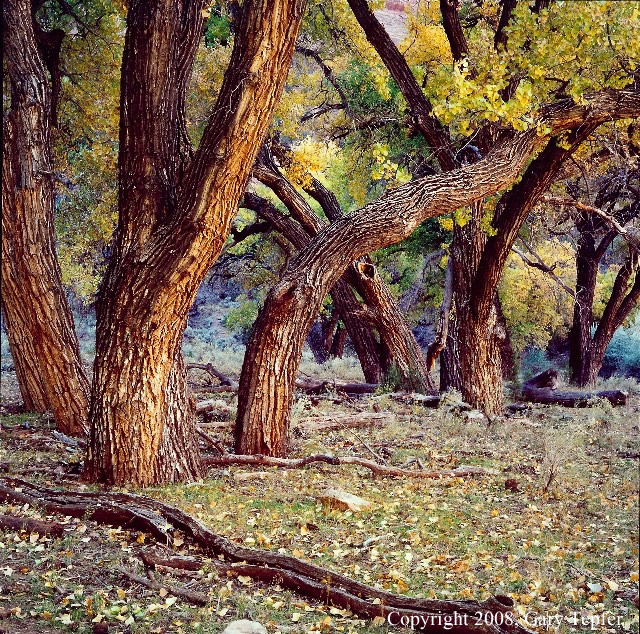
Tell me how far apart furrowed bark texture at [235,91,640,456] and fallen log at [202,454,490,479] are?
0.71 ft

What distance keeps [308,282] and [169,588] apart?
3.31 m

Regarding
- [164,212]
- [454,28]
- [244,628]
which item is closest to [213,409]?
[164,212]

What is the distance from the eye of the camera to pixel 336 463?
21.2ft

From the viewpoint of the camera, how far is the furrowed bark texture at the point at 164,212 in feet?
16.8

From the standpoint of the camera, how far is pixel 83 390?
7.98 m

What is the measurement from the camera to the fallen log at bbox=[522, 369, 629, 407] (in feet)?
37.5

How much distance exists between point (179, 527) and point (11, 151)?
464cm

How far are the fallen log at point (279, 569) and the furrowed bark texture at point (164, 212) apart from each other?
702 millimetres

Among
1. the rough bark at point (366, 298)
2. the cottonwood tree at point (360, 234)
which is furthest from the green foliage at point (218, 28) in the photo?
the cottonwood tree at point (360, 234)

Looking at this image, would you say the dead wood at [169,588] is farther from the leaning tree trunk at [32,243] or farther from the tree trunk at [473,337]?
the tree trunk at [473,337]

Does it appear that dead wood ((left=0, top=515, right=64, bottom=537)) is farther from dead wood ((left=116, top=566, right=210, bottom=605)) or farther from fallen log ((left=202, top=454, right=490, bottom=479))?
fallen log ((left=202, top=454, right=490, bottom=479))

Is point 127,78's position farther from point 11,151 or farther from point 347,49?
point 347,49

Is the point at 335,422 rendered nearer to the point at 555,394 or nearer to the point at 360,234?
the point at 360,234

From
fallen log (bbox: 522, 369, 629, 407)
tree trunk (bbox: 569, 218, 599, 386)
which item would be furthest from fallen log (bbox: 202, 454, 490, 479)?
tree trunk (bbox: 569, 218, 599, 386)
